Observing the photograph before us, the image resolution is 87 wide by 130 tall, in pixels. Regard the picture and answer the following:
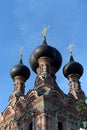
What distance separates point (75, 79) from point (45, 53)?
2967 mm

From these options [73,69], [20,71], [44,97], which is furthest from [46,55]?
[44,97]

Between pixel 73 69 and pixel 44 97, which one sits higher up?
pixel 73 69

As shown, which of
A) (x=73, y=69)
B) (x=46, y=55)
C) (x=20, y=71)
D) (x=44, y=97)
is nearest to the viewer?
(x=44, y=97)

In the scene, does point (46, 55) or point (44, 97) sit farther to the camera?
point (46, 55)

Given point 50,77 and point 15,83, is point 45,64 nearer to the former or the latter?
point 50,77

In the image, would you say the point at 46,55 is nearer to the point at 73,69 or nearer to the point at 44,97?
the point at 73,69

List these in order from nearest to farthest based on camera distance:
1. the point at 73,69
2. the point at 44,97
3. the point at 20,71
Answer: the point at 44,97 < the point at 20,71 < the point at 73,69

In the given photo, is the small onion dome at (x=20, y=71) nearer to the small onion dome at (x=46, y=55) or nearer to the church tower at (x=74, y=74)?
the small onion dome at (x=46, y=55)

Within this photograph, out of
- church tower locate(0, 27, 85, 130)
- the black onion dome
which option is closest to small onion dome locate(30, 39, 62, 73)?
church tower locate(0, 27, 85, 130)

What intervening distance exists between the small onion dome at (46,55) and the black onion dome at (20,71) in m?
0.50

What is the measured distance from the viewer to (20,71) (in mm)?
25812

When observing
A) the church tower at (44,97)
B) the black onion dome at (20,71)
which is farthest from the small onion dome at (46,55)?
the black onion dome at (20,71)

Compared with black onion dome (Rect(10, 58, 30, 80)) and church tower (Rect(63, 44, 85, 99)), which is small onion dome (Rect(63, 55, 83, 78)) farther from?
black onion dome (Rect(10, 58, 30, 80))

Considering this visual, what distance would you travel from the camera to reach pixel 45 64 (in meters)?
24.9
